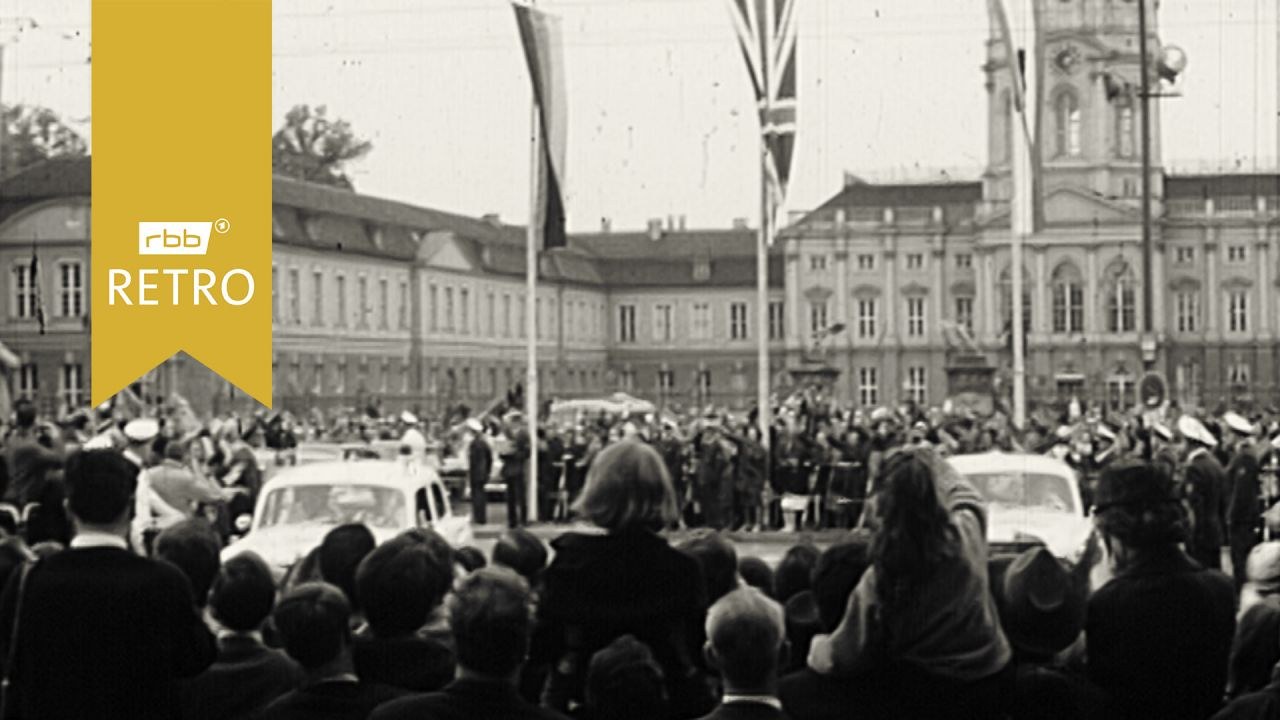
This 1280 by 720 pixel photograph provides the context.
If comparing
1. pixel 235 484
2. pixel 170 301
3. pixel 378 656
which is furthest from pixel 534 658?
pixel 235 484

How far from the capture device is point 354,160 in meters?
89.9

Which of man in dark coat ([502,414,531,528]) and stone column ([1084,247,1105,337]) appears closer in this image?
man in dark coat ([502,414,531,528])

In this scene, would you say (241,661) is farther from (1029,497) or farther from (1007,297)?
(1007,297)

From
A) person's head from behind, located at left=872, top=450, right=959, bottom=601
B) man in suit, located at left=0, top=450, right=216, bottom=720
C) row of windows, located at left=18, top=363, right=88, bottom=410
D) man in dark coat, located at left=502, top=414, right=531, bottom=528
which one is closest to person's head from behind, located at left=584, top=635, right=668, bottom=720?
person's head from behind, located at left=872, top=450, right=959, bottom=601

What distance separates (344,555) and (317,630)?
54.8 inches

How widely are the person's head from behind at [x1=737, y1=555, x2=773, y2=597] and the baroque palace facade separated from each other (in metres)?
65.0

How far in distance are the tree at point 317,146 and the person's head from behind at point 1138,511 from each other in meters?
83.1

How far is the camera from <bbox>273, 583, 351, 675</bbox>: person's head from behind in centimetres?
581

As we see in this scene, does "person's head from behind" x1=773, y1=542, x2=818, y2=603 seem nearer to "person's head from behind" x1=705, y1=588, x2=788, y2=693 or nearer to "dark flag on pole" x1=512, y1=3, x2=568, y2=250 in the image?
"person's head from behind" x1=705, y1=588, x2=788, y2=693

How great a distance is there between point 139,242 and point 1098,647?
9124 mm

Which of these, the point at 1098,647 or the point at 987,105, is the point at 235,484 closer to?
the point at 1098,647

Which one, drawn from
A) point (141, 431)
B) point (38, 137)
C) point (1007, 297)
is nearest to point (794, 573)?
point (141, 431)

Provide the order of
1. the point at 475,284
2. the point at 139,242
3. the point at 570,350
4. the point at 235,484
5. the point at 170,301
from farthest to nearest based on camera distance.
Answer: the point at 570,350 < the point at 475,284 < the point at 235,484 < the point at 170,301 < the point at 139,242

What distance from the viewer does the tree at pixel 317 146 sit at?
287 feet
